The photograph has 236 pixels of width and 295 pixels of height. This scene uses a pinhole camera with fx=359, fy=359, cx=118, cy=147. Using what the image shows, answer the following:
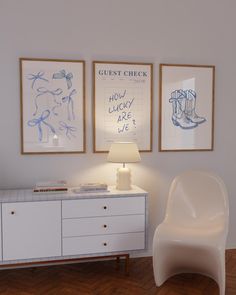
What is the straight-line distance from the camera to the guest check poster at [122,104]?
134 inches

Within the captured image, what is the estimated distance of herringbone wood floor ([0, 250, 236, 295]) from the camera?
2.88 meters

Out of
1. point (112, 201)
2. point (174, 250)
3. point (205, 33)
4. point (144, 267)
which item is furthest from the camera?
point (205, 33)

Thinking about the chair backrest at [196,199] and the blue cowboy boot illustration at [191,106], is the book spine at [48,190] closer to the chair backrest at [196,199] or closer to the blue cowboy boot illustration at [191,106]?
the chair backrest at [196,199]

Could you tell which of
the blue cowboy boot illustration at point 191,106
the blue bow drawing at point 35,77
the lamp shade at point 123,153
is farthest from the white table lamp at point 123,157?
the blue bow drawing at point 35,77

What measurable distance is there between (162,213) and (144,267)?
58cm

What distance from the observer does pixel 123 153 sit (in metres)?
3.14

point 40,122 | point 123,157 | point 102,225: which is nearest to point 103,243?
point 102,225

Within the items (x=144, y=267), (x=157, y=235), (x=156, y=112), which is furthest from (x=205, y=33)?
(x=144, y=267)

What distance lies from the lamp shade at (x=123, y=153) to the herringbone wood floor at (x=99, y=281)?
1019 millimetres

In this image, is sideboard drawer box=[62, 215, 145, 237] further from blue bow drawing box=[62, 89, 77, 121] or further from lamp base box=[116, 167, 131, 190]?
blue bow drawing box=[62, 89, 77, 121]

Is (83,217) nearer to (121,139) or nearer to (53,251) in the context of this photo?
(53,251)

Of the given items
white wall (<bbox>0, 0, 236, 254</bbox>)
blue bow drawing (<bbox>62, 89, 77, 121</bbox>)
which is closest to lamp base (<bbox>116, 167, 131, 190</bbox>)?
white wall (<bbox>0, 0, 236, 254</bbox>)

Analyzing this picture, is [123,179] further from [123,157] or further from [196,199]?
[196,199]

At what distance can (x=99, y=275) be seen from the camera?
319 centimetres
